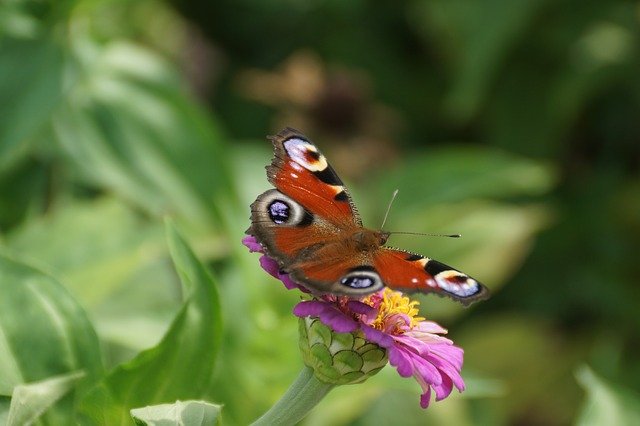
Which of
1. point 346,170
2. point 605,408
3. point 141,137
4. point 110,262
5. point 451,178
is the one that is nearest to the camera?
point 605,408

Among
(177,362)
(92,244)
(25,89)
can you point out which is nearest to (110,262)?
(92,244)

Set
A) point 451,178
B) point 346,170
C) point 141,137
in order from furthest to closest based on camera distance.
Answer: point 346,170, point 451,178, point 141,137

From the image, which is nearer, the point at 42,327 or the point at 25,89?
the point at 42,327

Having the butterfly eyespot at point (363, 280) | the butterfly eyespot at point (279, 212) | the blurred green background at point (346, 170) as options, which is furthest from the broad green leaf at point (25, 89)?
the butterfly eyespot at point (363, 280)

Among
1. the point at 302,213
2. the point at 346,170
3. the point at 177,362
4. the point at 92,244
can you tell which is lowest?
the point at 346,170

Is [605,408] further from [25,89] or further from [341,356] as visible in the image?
[25,89]

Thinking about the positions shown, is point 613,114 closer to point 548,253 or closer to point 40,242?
point 548,253

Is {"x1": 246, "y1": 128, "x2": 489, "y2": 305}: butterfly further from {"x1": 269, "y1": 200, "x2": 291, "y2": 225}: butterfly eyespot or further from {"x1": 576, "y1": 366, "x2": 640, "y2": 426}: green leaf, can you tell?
{"x1": 576, "y1": 366, "x2": 640, "y2": 426}: green leaf

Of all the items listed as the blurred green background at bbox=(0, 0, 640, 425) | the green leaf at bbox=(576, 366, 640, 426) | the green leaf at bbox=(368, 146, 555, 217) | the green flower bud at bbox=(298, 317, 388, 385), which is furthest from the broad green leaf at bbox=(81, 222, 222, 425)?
the green leaf at bbox=(368, 146, 555, 217)
